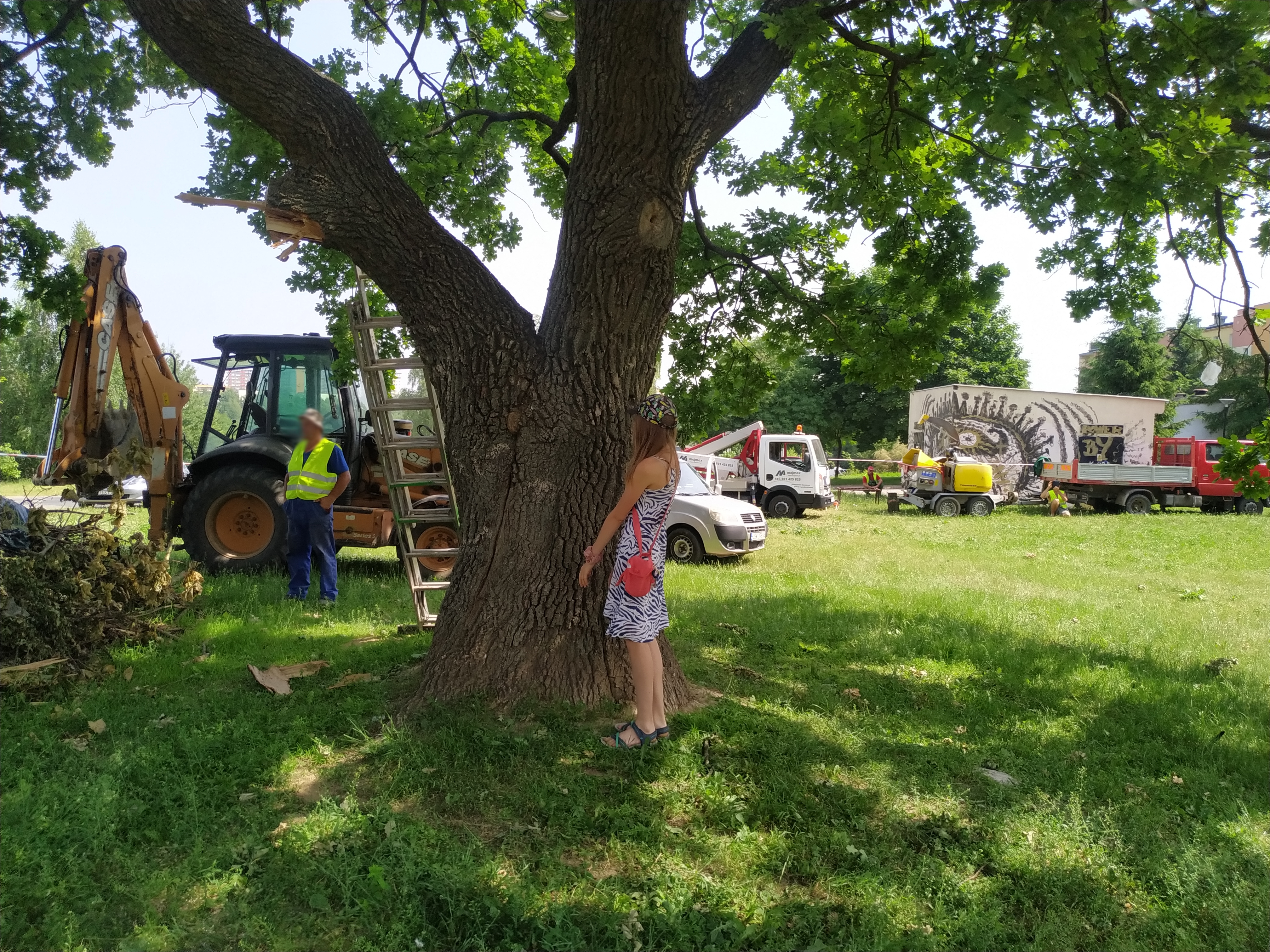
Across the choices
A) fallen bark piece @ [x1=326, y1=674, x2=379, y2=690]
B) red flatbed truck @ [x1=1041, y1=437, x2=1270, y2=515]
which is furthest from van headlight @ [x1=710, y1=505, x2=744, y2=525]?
red flatbed truck @ [x1=1041, y1=437, x2=1270, y2=515]

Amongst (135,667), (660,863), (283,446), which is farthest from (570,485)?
(283,446)

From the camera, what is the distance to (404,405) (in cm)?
638

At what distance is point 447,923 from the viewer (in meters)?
2.77

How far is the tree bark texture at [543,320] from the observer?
4301 millimetres

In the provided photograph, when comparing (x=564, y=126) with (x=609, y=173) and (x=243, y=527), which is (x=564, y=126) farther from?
(x=243, y=527)

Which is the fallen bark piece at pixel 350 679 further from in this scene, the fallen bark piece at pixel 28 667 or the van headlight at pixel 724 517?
the van headlight at pixel 724 517

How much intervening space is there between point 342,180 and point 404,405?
2329 millimetres

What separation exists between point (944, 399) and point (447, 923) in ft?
80.3

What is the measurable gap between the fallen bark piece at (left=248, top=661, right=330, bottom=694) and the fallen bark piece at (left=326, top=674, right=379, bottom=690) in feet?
0.82

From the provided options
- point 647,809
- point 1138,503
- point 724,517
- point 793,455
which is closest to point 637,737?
point 647,809

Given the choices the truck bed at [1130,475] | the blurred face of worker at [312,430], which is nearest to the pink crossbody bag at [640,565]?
the blurred face of worker at [312,430]

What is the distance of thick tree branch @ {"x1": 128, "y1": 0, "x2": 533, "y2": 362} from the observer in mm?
4129

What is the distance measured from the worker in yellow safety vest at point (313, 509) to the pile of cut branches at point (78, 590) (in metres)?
0.99

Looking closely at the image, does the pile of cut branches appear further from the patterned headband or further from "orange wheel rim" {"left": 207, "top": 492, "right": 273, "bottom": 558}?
the patterned headband
